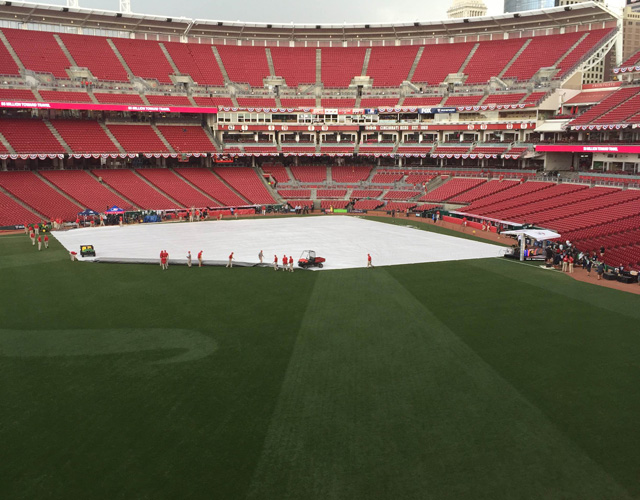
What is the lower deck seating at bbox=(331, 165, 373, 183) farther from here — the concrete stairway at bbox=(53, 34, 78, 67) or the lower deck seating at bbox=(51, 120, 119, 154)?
the concrete stairway at bbox=(53, 34, 78, 67)

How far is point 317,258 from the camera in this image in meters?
34.0

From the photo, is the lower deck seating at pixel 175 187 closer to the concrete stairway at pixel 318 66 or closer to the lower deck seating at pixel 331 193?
the lower deck seating at pixel 331 193

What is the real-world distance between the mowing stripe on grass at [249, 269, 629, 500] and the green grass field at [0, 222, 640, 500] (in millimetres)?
54

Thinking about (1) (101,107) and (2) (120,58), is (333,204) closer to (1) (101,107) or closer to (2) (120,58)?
(1) (101,107)

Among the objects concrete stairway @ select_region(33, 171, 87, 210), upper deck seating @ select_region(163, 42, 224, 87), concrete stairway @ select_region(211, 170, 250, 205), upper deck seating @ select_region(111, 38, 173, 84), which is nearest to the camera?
concrete stairway @ select_region(33, 171, 87, 210)

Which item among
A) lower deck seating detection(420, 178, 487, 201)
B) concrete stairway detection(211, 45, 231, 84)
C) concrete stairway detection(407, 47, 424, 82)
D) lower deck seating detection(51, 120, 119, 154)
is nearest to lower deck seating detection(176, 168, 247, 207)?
lower deck seating detection(51, 120, 119, 154)

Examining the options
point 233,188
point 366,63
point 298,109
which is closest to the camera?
point 233,188

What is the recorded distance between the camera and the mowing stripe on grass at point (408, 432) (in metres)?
11.1

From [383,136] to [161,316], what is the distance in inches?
2510

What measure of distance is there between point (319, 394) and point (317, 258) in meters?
19.0

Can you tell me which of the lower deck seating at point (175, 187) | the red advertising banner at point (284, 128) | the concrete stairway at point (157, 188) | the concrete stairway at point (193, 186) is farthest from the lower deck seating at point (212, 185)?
the red advertising banner at point (284, 128)

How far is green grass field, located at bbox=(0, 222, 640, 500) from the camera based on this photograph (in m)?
11.3

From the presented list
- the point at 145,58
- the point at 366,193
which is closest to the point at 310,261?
the point at 366,193

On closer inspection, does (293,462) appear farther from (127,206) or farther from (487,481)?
(127,206)
